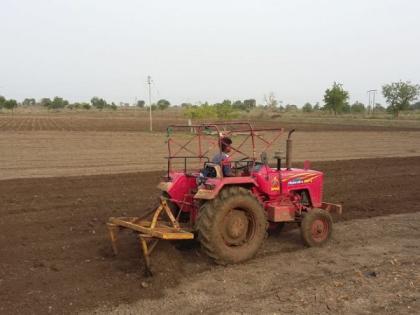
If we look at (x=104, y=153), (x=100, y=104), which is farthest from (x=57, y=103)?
(x=104, y=153)

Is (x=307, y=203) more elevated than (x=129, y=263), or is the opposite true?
(x=307, y=203)

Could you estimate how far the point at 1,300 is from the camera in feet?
17.2

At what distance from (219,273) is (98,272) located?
1.48m

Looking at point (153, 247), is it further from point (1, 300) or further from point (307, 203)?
point (307, 203)

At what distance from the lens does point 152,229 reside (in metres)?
6.02

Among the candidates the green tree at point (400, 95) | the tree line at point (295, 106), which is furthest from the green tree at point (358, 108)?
the green tree at point (400, 95)

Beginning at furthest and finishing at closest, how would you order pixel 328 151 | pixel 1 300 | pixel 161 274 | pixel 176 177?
1. pixel 328 151
2. pixel 176 177
3. pixel 161 274
4. pixel 1 300

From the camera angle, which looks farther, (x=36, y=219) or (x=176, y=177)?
(x=36, y=219)

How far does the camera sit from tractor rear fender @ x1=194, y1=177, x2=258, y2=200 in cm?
621

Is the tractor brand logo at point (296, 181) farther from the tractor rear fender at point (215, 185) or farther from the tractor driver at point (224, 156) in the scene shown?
the tractor driver at point (224, 156)

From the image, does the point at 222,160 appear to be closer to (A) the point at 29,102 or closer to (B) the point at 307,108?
(B) the point at 307,108

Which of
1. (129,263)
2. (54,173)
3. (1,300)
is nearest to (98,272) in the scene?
(129,263)

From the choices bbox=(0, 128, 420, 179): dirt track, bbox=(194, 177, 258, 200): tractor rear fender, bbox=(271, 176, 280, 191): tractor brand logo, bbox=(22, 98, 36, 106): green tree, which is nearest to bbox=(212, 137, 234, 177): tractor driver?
bbox=(194, 177, 258, 200): tractor rear fender

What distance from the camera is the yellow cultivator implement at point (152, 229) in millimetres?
5867
